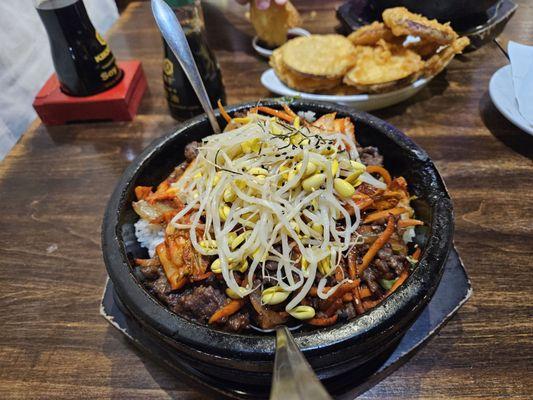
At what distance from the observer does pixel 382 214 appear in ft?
4.14

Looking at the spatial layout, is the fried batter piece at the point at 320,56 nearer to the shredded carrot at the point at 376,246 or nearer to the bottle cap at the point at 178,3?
the bottle cap at the point at 178,3

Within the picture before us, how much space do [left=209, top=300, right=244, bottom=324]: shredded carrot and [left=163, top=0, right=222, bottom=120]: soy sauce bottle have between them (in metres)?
1.51

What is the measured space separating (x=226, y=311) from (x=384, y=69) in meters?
1.68

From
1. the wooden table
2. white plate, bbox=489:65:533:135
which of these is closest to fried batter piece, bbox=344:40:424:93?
the wooden table

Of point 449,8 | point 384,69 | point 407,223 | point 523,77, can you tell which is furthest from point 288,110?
point 449,8

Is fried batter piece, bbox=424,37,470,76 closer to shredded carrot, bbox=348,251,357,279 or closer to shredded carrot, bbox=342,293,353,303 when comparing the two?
shredded carrot, bbox=348,251,357,279

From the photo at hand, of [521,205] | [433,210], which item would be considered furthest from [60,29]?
[521,205]

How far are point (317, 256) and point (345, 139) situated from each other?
54cm

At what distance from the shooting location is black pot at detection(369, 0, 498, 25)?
253 cm

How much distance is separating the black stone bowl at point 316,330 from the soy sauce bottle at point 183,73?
100 cm

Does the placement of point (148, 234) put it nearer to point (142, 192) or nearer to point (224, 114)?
point (142, 192)

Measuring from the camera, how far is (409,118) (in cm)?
230

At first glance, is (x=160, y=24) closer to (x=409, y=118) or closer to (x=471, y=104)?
(x=409, y=118)

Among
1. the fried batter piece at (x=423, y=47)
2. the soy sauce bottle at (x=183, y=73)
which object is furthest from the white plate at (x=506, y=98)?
the soy sauce bottle at (x=183, y=73)
